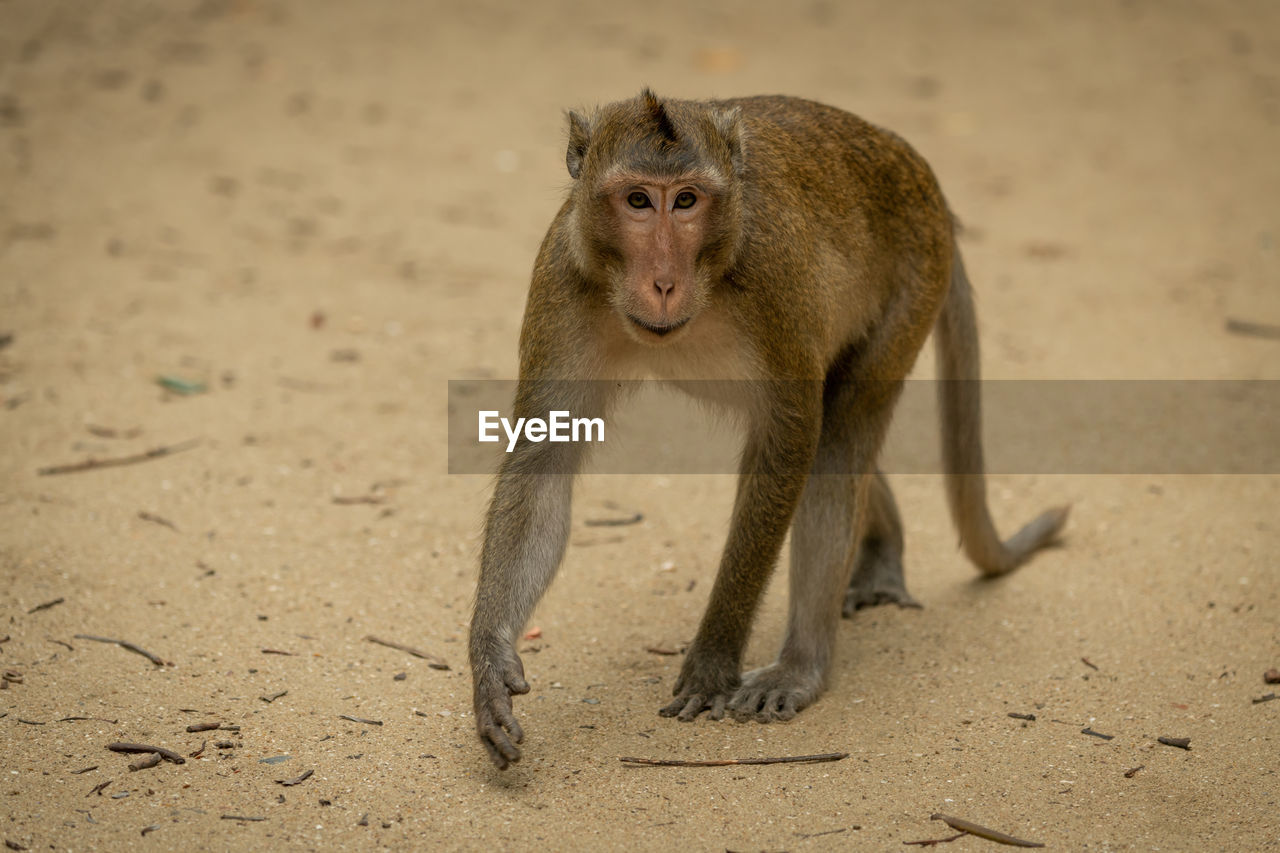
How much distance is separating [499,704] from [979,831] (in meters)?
1.41

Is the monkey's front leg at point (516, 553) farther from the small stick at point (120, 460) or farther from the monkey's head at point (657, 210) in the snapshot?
the small stick at point (120, 460)

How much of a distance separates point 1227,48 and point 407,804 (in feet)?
41.8

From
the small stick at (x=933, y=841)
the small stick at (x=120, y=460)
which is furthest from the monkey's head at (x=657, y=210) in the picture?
the small stick at (x=120, y=460)

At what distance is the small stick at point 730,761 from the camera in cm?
427

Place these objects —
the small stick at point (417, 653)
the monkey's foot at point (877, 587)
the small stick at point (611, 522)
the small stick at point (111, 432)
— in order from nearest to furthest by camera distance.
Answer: the small stick at point (417, 653) < the monkey's foot at point (877, 587) < the small stick at point (611, 522) < the small stick at point (111, 432)

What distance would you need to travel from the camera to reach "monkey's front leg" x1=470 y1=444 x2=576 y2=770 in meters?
4.20

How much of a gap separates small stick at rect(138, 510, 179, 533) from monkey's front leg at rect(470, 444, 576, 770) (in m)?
2.03

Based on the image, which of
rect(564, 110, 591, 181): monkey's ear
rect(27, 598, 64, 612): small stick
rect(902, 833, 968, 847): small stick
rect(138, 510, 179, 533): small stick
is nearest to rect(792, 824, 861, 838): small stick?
rect(902, 833, 968, 847): small stick

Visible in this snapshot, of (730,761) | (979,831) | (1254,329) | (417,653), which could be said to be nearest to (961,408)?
(730,761)

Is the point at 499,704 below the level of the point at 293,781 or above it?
above

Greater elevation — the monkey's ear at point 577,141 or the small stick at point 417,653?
the monkey's ear at point 577,141

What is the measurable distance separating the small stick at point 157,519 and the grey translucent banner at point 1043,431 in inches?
52.9

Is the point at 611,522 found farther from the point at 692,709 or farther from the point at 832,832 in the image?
the point at 832,832

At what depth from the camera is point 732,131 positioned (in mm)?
4168
